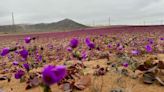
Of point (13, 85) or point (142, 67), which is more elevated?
point (142, 67)

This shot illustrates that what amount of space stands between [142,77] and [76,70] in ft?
3.00

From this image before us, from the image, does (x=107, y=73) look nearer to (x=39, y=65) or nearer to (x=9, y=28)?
(x=39, y=65)

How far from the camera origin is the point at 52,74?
1693 mm

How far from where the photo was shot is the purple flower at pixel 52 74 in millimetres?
1693

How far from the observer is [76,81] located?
12.9 feet

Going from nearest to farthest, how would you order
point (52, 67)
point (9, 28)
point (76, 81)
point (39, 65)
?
point (52, 67) → point (76, 81) → point (39, 65) → point (9, 28)

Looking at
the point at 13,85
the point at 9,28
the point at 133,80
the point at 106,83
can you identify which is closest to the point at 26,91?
the point at 13,85

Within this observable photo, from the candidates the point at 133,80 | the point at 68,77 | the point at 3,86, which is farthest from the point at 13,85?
the point at 133,80

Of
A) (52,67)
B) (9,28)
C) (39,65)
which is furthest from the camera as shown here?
(9,28)

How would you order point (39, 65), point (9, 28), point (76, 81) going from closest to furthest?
point (76, 81)
point (39, 65)
point (9, 28)

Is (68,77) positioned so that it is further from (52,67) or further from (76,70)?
(52,67)

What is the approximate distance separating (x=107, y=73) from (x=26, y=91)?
1.10 m

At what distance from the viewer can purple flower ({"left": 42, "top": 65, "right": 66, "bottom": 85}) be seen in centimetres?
169

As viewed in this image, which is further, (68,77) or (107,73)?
(107,73)
